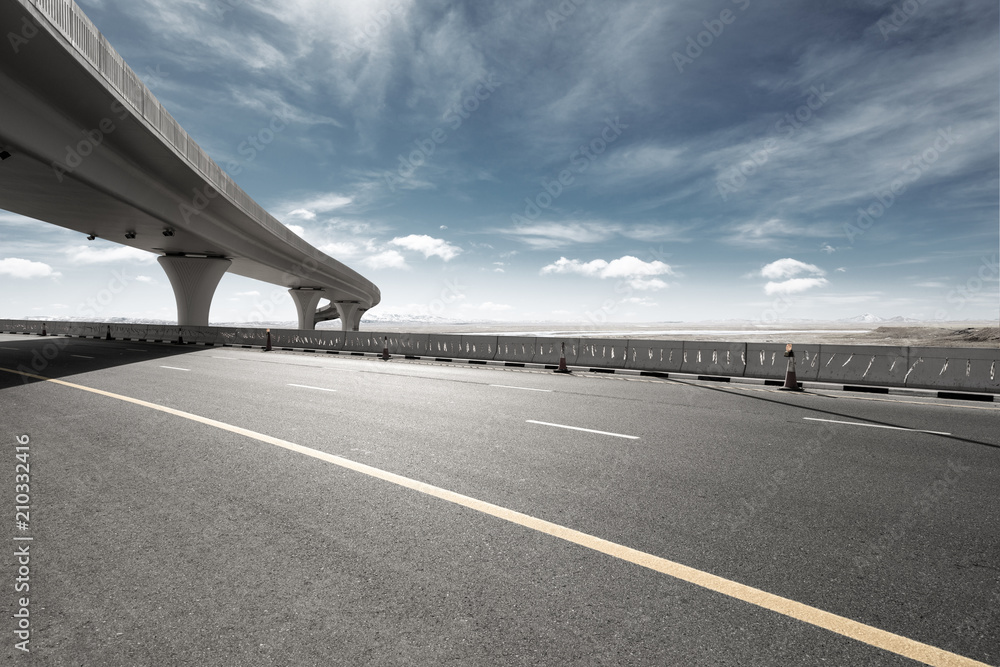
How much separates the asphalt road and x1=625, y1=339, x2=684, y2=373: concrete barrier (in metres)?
8.77

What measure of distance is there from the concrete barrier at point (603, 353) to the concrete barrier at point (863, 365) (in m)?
5.94

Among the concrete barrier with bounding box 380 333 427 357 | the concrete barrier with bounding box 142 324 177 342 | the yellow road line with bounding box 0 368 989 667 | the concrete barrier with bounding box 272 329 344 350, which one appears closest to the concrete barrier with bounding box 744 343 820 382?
the yellow road line with bounding box 0 368 989 667

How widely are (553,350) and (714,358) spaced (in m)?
6.05

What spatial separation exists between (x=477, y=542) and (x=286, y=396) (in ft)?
24.4

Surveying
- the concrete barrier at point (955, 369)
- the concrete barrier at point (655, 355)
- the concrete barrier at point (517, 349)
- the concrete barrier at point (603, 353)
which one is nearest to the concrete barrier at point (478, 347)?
the concrete barrier at point (517, 349)

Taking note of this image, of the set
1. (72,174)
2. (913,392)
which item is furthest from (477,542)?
(72,174)

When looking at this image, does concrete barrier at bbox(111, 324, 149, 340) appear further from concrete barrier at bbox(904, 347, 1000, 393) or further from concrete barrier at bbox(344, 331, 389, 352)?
concrete barrier at bbox(904, 347, 1000, 393)

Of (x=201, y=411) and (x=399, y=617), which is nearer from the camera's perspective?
(x=399, y=617)

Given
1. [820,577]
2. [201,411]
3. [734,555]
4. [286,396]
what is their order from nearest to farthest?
[820,577]
[734,555]
[201,411]
[286,396]

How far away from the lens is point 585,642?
2256 millimetres

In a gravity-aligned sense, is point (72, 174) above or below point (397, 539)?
above

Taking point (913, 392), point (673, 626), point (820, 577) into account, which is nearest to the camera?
point (673, 626)

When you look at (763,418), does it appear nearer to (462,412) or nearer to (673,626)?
(462,412)

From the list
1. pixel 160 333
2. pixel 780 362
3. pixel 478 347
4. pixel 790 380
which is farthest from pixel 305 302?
pixel 790 380
